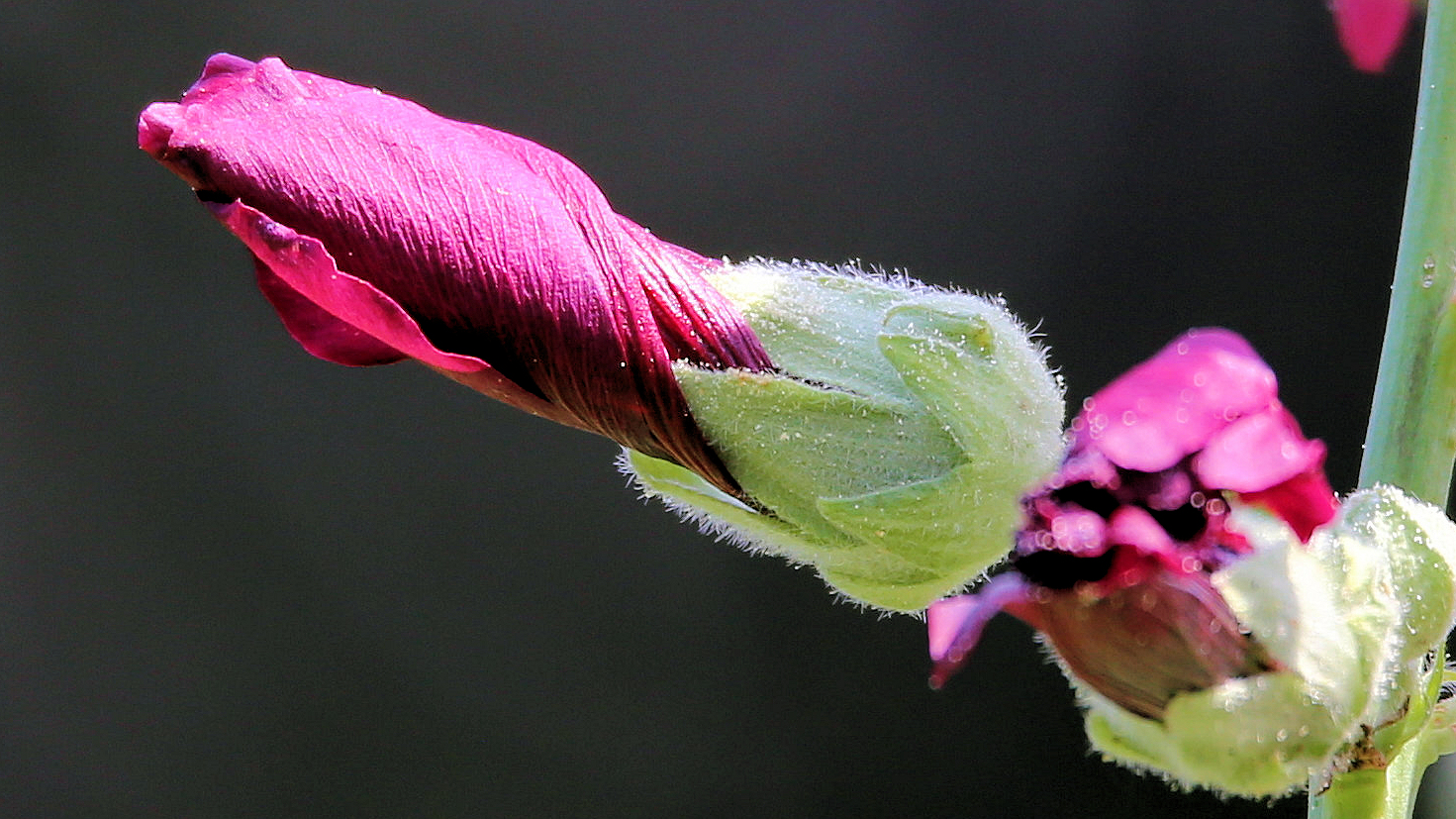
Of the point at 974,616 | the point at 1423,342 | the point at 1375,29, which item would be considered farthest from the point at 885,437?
the point at 1375,29

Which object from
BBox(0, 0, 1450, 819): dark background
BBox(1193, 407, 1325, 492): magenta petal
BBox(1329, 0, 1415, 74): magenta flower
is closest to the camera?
BBox(1193, 407, 1325, 492): magenta petal

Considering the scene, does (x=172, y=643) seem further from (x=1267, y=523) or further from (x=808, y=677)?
(x=1267, y=523)

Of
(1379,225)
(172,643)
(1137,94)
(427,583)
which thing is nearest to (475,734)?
(427,583)

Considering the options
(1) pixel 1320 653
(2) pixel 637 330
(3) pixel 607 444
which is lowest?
(3) pixel 607 444

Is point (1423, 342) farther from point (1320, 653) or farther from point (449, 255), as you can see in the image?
point (449, 255)

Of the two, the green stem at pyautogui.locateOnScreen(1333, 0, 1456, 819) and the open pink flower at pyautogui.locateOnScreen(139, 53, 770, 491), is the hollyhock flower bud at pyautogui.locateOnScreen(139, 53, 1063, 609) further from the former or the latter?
the green stem at pyautogui.locateOnScreen(1333, 0, 1456, 819)

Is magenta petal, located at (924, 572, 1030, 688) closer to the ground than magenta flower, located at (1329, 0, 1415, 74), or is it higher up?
closer to the ground

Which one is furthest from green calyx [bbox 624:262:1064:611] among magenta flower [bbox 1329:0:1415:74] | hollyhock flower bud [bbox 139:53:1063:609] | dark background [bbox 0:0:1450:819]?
dark background [bbox 0:0:1450:819]
